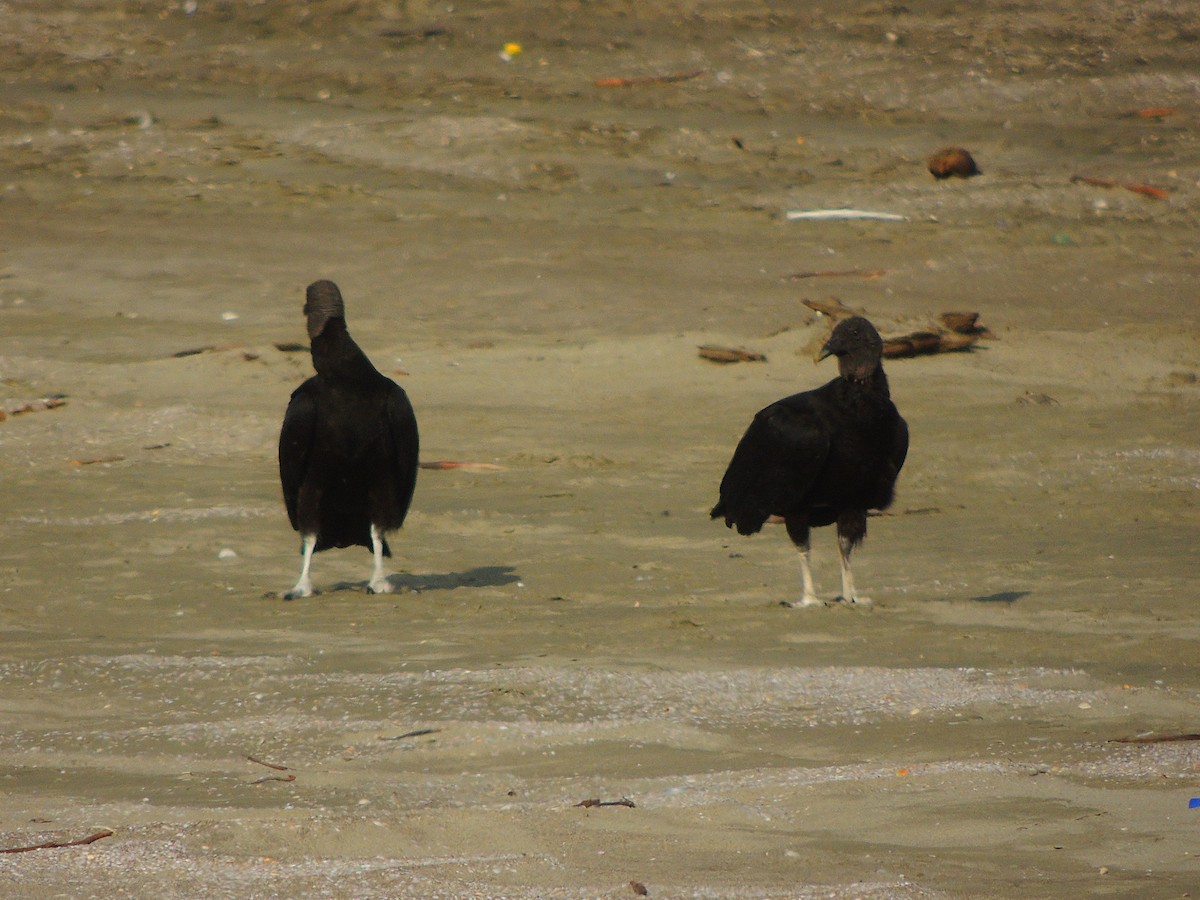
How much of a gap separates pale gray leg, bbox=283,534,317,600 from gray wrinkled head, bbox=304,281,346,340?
811 mm

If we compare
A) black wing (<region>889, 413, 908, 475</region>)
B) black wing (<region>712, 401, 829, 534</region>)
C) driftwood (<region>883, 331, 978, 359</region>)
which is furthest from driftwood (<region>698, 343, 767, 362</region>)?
black wing (<region>889, 413, 908, 475</region>)

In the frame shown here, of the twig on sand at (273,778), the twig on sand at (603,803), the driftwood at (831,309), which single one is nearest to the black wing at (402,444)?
the twig on sand at (273,778)

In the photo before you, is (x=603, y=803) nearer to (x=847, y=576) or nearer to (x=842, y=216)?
(x=847, y=576)

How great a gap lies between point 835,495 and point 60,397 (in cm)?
542

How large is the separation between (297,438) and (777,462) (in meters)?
1.85

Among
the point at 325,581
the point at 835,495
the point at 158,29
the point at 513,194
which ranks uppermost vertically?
the point at 158,29

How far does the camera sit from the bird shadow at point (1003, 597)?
6.28m

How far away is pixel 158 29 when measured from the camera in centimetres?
1842

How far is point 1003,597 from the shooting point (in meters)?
6.38

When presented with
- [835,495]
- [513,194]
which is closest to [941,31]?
[513,194]

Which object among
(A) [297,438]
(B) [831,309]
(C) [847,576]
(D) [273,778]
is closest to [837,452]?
(C) [847,576]

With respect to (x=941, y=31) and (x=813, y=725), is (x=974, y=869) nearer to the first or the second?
(x=813, y=725)

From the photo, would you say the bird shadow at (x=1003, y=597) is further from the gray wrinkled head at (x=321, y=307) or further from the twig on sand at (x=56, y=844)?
the twig on sand at (x=56, y=844)

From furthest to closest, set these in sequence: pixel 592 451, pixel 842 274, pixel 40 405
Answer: pixel 842 274 → pixel 40 405 → pixel 592 451
